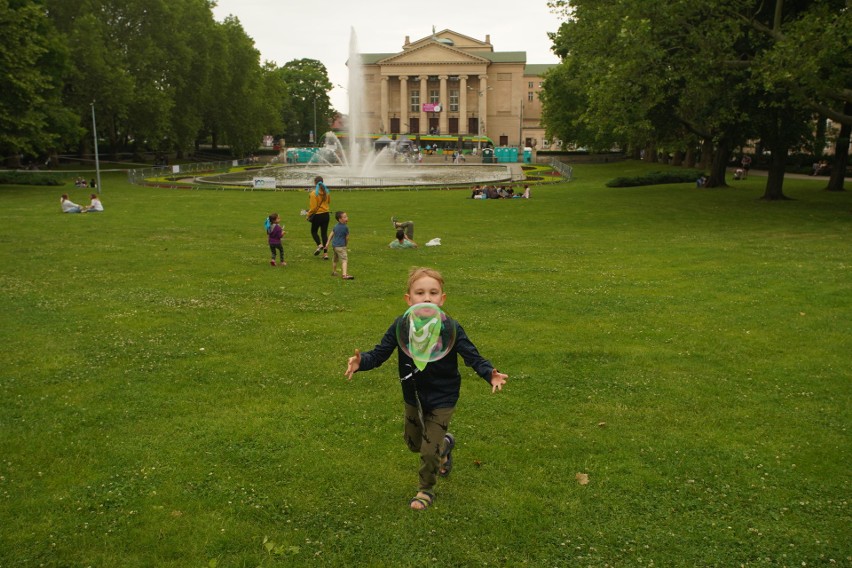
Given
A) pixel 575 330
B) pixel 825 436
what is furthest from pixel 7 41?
pixel 825 436

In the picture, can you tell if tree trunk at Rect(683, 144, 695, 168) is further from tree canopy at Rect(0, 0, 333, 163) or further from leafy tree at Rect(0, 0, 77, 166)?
leafy tree at Rect(0, 0, 77, 166)

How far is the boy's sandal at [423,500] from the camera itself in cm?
596

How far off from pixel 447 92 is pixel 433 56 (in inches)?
299

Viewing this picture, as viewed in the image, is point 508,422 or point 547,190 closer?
point 508,422

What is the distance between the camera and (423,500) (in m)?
6.00

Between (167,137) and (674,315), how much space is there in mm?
66302

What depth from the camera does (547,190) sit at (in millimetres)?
47031

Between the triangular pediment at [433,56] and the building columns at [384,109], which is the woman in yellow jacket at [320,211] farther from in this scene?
the triangular pediment at [433,56]

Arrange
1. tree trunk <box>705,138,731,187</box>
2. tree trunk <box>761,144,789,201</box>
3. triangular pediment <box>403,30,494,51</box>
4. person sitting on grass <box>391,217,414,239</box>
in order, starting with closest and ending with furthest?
person sitting on grass <box>391,217,414,239</box>, tree trunk <box>761,144,789,201</box>, tree trunk <box>705,138,731,187</box>, triangular pediment <box>403,30,494,51</box>

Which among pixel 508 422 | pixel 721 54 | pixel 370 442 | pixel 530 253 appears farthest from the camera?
pixel 721 54

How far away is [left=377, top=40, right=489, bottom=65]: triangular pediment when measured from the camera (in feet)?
430

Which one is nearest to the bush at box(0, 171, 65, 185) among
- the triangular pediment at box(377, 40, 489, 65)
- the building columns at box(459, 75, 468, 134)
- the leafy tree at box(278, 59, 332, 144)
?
the leafy tree at box(278, 59, 332, 144)

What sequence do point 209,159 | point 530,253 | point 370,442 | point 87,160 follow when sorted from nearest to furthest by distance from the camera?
point 370,442, point 530,253, point 87,160, point 209,159

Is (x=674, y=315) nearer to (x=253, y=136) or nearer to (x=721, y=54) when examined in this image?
(x=721, y=54)
